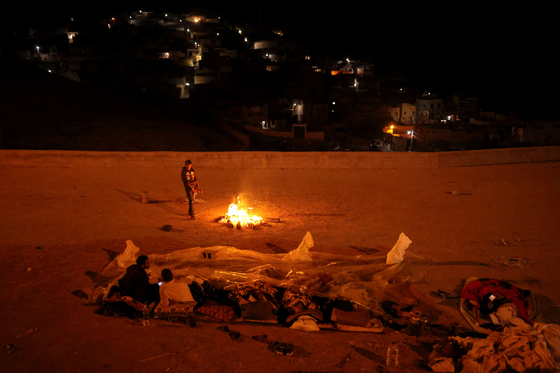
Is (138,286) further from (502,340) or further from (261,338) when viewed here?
(502,340)

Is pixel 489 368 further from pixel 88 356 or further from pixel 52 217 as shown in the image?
pixel 52 217

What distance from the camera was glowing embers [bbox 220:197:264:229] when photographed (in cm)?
922

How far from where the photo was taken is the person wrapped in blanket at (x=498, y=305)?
545 centimetres

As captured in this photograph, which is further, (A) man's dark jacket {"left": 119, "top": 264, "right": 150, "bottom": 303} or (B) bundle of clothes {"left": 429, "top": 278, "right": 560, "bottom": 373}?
(A) man's dark jacket {"left": 119, "top": 264, "right": 150, "bottom": 303}

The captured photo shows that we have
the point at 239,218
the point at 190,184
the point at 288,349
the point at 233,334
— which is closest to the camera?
the point at 288,349

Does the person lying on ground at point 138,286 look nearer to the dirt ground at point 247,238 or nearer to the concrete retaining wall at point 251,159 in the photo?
the dirt ground at point 247,238

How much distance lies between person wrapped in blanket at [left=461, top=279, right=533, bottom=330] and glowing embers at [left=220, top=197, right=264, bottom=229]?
14.6ft

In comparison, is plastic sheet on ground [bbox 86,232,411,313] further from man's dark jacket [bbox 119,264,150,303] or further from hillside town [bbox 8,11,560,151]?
hillside town [bbox 8,11,560,151]

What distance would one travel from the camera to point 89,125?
28594 mm

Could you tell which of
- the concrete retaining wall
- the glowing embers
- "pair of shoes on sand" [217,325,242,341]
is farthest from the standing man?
"pair of shoes on sand" [217,325,242,341]

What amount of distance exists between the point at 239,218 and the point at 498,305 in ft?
16.9

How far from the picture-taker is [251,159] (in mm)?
14359

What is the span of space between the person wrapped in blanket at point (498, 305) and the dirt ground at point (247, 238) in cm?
30

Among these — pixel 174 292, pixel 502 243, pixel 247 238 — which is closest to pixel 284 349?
pixel 174 292
